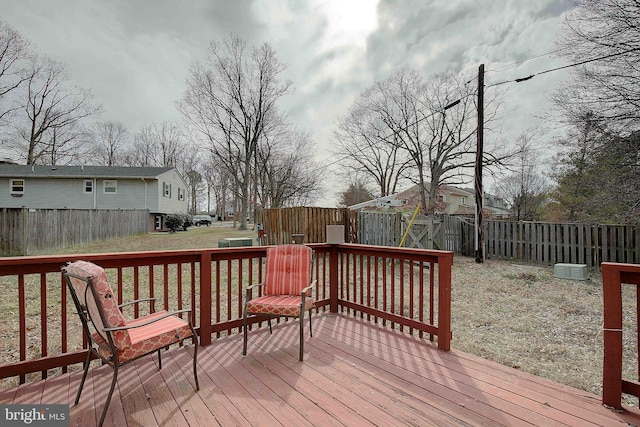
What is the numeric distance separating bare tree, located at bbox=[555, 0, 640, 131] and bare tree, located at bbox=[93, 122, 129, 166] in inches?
1192

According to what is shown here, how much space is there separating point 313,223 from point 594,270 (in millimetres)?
7720

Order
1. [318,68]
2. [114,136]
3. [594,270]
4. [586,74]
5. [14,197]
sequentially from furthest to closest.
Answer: [114,136], [14,197], [318,68], [594,270], [586,74]

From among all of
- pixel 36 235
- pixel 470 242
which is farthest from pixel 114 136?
pixel 470 242

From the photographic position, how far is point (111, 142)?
26.7 m

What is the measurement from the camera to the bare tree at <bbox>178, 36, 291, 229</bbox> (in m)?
17.5

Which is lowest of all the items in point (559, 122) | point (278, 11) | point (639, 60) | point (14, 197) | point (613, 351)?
point (613, 351)

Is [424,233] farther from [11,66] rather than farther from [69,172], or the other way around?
[11,66]

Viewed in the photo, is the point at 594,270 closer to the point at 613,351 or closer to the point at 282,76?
the point at 613,351

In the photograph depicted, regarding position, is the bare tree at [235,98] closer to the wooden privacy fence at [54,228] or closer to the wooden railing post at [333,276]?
the wooden privacy fence at [54,228]

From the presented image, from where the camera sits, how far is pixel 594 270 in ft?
25.5

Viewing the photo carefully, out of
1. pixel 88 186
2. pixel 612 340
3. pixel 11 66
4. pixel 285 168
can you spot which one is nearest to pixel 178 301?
pixel 612 340

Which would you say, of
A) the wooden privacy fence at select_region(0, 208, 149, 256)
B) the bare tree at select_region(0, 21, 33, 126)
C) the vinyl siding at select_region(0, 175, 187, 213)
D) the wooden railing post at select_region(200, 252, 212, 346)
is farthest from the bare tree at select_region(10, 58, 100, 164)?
the wooden railing post at select_region(200, 252, 212, 346)

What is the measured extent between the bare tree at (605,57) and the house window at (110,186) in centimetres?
2196

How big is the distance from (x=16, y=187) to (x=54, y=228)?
10735 mm
